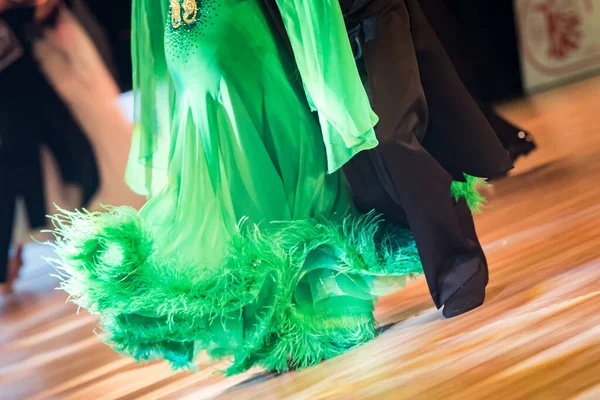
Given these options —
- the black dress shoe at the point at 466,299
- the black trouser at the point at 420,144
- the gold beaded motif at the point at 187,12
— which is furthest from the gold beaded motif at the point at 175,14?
the black dress shoe at the point at 466,299

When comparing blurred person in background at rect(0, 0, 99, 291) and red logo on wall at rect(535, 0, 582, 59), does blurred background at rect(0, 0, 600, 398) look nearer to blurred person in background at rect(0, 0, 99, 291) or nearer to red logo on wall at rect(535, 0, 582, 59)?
blurred person in background at rect(0, 0, 99, 291)

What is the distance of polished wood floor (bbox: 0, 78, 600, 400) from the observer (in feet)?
3.13

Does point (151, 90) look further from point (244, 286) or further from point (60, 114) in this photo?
point (60, 114)

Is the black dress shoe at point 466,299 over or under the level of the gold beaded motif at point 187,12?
under

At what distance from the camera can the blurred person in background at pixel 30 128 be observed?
11.3ft

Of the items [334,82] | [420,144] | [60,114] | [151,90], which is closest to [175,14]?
[151,90]

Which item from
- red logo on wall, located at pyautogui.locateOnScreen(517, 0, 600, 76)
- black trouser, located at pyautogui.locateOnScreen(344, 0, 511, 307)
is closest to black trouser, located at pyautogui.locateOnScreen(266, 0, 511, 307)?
black trouser, located at pyautogui.locateOnScreen(344, 0, 511, 307)

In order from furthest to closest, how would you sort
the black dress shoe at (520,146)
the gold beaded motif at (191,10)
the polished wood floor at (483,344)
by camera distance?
the black dress shoe at (520,146) → the gold beaded motif at (191,10) → the polished wood floor at (483,344)

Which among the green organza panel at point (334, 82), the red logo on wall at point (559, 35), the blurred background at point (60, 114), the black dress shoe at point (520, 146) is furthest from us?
the red logo on wall at point (559, 35)

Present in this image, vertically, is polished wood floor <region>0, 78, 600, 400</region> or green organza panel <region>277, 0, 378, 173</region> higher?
green organza panel <region>277, 0, 378, 173</region>

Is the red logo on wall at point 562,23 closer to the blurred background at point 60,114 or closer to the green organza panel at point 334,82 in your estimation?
the blurred background at point 60,114

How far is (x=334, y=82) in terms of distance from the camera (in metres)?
1.17

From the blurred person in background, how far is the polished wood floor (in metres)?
1.28

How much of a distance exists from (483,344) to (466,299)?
17 cm
